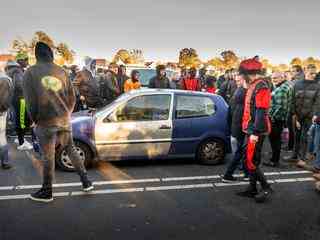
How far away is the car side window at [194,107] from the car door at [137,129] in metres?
0.19

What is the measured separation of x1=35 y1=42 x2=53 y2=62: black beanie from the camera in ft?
16.1

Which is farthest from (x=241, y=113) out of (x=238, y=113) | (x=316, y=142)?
(x=316, y=142)

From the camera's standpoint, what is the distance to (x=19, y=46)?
113 feet

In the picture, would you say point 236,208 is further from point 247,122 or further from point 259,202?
point 247,122

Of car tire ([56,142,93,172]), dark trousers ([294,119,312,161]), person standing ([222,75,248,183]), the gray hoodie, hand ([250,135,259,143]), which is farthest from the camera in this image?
dark trousers ([294,119,312,161])

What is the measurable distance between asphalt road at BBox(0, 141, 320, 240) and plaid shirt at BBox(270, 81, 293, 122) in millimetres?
1041

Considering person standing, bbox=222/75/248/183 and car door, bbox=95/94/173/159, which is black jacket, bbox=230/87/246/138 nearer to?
person standing, bbox=222/75/248/183

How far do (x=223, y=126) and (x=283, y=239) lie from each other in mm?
3249

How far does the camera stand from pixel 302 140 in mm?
7473

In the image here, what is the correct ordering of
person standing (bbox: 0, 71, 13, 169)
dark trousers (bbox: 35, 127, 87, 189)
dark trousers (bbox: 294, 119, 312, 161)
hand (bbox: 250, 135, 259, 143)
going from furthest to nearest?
dark trousers (bbox: 294, 119, 312, 161)
person standing (bbox: 0, 71, 13, 169)
hand (bbox: 250, 135, 259, 143)
dark trousers (bbox: 35, 127, 87, 189)

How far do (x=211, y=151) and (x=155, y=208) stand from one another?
246cm

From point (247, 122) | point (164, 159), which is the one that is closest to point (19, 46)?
point (164, 159)

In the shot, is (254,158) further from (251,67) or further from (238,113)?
(251,67)

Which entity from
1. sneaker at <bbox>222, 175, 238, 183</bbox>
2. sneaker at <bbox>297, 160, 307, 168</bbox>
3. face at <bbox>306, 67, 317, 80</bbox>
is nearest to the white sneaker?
sneaker at <bbox>222, 175, 238, 183</bbox>
